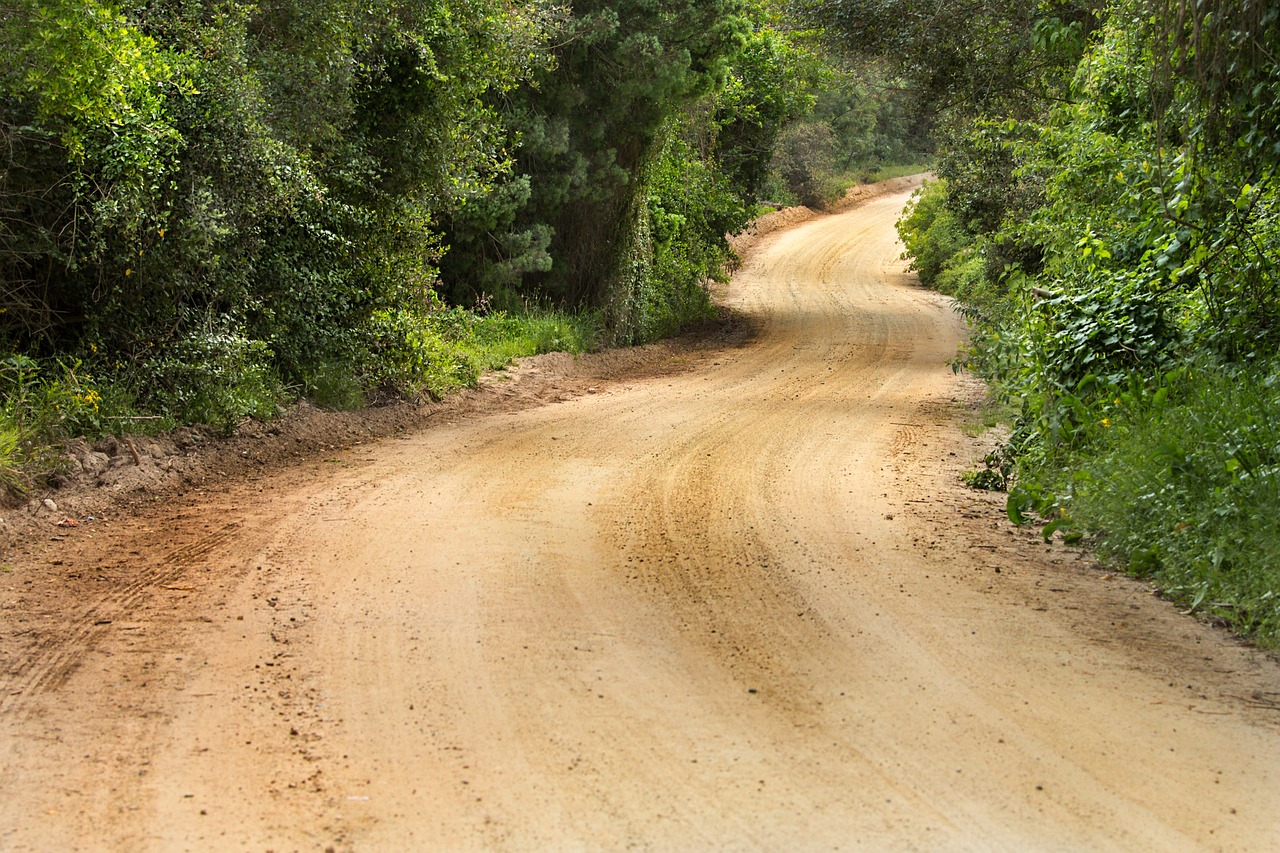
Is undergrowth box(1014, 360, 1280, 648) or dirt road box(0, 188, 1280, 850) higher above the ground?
undergrowth box(1014, 360, 1280, 648)

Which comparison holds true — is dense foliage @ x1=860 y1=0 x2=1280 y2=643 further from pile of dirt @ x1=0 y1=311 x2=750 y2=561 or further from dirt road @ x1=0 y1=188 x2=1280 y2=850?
pile of dirt @ x1=0 y1=311 x2=750 y2=561

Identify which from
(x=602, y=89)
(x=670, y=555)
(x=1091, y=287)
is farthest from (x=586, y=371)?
(x=670, y=555)

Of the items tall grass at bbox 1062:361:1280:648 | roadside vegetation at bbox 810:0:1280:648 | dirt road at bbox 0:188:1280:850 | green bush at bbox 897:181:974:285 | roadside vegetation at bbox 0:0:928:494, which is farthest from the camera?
green bush at bbox 897:181:974:285

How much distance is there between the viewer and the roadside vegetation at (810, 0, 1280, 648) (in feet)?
20.5

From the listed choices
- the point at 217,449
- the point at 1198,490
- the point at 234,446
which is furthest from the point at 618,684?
the point at 234,446

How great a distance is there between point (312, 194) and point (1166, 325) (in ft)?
24.3

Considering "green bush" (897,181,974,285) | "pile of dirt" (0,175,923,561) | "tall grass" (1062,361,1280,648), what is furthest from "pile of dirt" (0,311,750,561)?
"green bush" (897,181,974,285)

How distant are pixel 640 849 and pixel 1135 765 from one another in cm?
188

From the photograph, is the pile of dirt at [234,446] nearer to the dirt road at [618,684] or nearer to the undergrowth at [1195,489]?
the dirt road at [618,684]

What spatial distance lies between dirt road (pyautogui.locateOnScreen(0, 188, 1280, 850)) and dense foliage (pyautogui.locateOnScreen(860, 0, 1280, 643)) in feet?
1.41

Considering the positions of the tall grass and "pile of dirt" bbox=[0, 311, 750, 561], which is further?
"pile of dirt" bbox=[0, 311, 750, 561]

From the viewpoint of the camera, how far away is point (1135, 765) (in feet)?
13.4

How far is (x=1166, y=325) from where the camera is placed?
324 inches

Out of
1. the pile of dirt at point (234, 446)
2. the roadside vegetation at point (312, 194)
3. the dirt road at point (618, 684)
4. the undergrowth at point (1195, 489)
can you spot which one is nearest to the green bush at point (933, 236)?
the roadside vegetation at point (312, 194)
